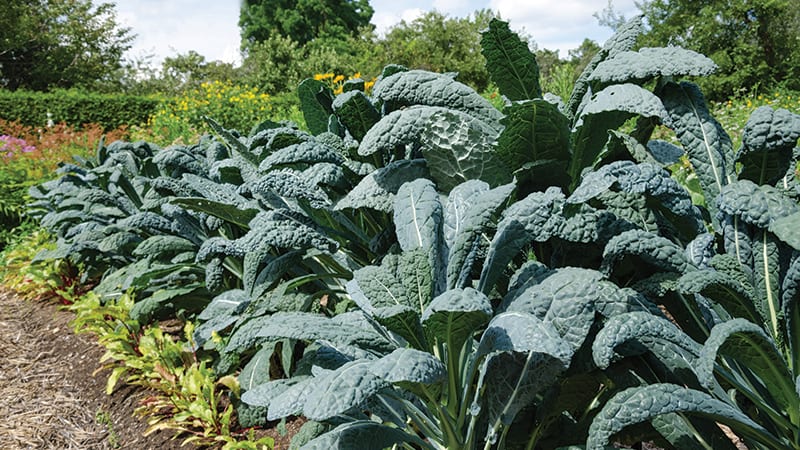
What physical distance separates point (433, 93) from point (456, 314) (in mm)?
745

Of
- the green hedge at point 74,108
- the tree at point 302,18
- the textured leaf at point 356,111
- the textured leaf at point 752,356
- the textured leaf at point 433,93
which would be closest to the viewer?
the textured leaf at point 752,356

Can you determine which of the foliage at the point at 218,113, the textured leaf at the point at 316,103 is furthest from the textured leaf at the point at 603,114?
the foliage at the point at 218,113

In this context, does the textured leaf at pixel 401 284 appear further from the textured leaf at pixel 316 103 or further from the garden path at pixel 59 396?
the garden path at pixel 59 396

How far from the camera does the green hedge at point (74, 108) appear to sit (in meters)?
17.7

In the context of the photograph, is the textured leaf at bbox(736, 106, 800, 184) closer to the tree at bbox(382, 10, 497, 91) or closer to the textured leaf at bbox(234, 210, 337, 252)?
the textured leaf at bbox(234, 210, 337, 252)

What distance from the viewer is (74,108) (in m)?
18.3

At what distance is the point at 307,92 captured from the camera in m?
2.22

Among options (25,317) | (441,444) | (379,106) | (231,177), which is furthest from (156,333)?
(25,317)

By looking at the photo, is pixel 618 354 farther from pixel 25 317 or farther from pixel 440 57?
pixel 440 57

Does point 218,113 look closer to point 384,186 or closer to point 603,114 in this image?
point 384,186

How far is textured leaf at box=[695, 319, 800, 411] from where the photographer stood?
0.94 meters

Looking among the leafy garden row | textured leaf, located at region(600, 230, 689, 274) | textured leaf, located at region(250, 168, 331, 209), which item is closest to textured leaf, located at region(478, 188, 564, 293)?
the leafy garden row

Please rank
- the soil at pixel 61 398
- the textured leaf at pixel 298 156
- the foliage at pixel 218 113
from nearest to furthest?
the textured leaf at pixel 298 156
the soil at pixel 61 398
the foliage at pixel 218 113

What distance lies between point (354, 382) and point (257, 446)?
1.13 m
